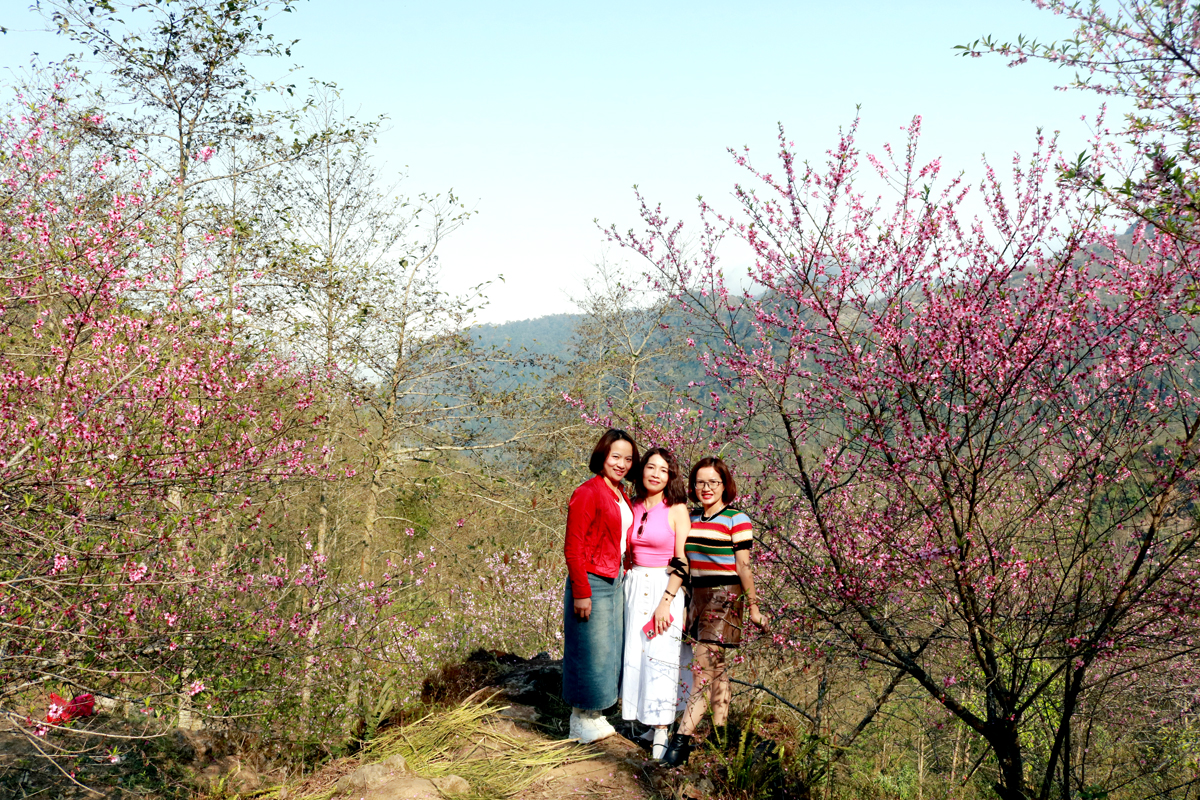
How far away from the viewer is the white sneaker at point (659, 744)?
4.35 meters

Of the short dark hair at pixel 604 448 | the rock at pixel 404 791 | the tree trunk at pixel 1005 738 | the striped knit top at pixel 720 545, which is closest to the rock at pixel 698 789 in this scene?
the striped knit top at pixel 720 545

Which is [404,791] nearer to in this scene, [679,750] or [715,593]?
[679,750]

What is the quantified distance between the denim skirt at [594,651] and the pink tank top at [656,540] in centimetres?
25

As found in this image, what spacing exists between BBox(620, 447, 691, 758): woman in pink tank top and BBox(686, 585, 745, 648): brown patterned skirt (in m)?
0.15

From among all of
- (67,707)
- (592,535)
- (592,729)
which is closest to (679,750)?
(592,729)

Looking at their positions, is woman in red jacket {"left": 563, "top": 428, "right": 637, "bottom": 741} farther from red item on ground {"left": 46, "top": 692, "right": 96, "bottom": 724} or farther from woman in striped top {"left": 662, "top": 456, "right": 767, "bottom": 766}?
red item on ground {"left": 46, "top": 692, "right": 96, "bottom": 724}

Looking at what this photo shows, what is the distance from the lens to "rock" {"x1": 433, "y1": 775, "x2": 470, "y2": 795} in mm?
3826

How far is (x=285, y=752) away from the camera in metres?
5.37

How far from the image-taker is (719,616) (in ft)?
14.1

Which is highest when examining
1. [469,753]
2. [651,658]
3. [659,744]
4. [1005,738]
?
[651,658]

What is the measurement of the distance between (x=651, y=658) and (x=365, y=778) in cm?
168

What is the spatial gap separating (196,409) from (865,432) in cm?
432

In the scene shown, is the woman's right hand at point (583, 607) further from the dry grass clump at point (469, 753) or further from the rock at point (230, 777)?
the rock at point (230, 777)

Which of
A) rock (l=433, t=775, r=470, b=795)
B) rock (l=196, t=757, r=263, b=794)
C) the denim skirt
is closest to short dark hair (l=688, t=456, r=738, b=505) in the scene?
the denim skirt
